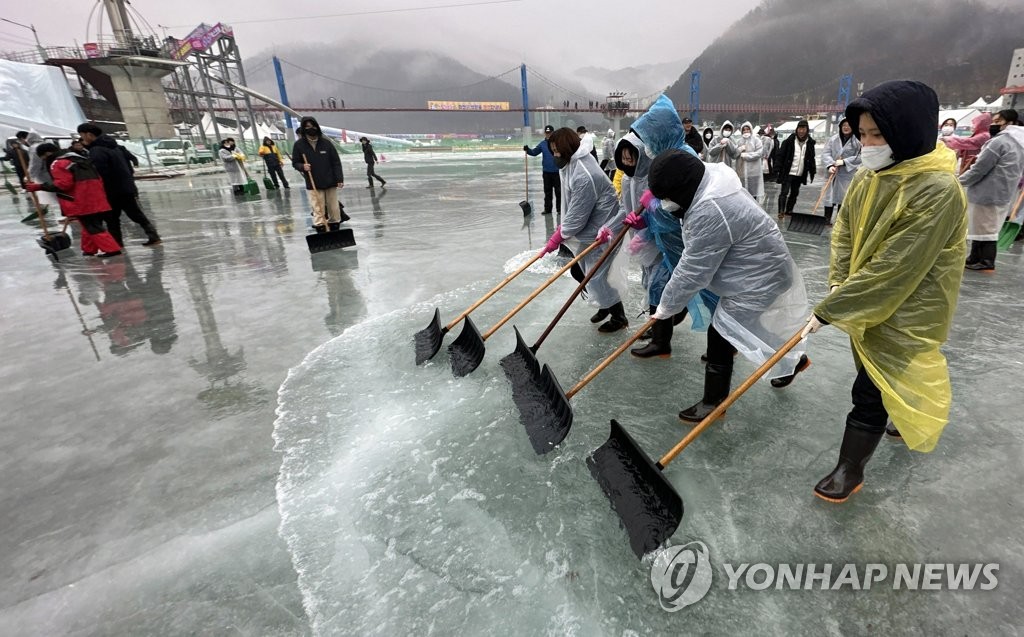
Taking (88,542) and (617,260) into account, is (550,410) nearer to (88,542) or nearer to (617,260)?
(617,260)

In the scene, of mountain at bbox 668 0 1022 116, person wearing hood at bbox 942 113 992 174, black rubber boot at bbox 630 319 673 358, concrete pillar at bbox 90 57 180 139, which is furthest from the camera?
mountain at bbox 668 0 1022 116

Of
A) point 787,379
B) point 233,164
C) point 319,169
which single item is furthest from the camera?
point 233,164

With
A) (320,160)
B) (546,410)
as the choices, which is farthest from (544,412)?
(320,160)

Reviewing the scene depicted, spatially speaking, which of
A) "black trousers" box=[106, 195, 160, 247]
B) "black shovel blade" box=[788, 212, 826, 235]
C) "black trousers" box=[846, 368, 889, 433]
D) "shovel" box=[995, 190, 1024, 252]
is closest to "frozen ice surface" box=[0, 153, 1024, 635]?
"black trousers" box=[846, 368, 889, 433]

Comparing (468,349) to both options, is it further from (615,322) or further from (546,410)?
(615,322)

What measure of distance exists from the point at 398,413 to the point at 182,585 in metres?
1.19

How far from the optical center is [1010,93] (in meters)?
23.1

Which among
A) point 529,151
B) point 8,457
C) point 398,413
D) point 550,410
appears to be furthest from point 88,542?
point 529,151

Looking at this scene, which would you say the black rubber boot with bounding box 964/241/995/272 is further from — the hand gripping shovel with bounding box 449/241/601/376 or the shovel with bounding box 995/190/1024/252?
the hand gripping shovel with bounding box 449/241/601/376

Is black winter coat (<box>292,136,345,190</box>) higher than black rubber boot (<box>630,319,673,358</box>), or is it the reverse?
black winter coat (<box>292,136,345,190</box>)

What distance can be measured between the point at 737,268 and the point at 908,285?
0.73 metres

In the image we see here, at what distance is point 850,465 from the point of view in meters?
1.91

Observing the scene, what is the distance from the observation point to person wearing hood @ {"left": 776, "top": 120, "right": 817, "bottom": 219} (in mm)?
7812

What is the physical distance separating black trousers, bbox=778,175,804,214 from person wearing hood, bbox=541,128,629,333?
19.9ft
